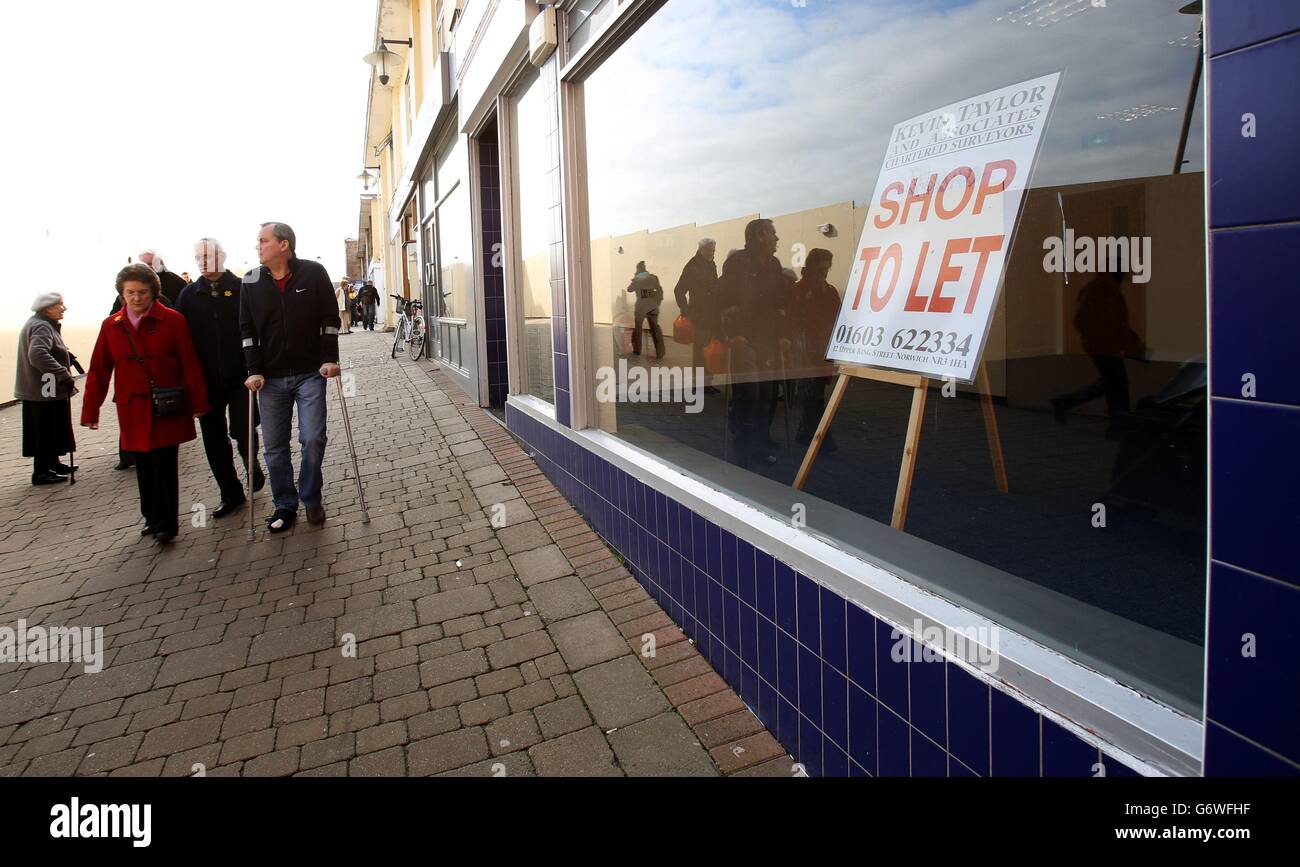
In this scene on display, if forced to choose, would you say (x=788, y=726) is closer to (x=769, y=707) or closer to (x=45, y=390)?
(x=769, y=707)

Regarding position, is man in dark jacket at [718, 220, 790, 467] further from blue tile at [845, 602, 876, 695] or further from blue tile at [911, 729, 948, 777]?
blue tile at [911, 729, 948, 777]

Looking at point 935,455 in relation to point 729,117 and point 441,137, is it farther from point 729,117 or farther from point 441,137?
point 441,137

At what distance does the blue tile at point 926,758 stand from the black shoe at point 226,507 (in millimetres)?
5771

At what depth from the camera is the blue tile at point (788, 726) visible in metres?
3.12

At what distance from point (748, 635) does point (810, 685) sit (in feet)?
1.64

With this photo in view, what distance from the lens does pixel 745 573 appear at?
3.46 m

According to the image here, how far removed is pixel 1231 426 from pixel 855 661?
144cm

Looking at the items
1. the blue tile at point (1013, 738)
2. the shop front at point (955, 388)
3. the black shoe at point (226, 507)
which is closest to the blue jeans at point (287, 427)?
the black shoe at point (226, 507)

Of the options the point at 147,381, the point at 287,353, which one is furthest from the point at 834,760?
the point at 147,381

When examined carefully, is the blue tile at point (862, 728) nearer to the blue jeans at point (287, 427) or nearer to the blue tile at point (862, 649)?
the blue tile at point (862, 649)

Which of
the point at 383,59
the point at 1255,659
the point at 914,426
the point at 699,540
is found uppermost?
the point at 383,59

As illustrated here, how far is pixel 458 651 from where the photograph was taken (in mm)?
4145

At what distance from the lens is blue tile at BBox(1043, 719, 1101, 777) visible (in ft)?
6.03

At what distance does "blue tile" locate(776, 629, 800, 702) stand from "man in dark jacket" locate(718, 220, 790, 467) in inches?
43.0
